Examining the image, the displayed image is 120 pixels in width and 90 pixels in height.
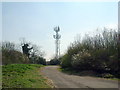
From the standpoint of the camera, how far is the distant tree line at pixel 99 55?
2892 cm

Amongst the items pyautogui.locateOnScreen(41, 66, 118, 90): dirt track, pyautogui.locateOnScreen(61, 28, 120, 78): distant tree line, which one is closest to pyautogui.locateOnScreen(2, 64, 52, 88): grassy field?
pyautogui.locateOnScreen(41, 66, 118, 90): dirt track

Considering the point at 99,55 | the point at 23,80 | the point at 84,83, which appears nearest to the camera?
the point at 23,80

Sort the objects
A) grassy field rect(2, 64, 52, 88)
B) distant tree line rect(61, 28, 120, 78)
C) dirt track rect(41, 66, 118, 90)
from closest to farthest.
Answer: grassy field rect(2, 64, 52, 88), dirt track rect(41, 66, 118, 90), distant tree line rect(61, 28, 120, 78)

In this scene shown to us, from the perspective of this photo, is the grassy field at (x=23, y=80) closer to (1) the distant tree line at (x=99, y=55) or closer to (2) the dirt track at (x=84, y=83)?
(2) the dirt track at (x=84, y=83)

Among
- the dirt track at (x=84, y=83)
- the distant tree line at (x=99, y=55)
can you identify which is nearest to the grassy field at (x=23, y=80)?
the dirt track at (x=84, y=83)

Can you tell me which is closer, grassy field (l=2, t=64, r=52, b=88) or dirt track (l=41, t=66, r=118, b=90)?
grassy field (l=2, t=64, r=52, b=88)

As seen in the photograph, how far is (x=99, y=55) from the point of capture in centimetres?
→ 3403

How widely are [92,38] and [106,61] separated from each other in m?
14.4

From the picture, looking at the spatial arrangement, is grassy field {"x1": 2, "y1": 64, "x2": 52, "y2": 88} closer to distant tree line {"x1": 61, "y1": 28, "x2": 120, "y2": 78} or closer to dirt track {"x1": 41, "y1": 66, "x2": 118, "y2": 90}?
dirt track {"x1": 41, "y1": 66, "x2": 118, "y2": 90}

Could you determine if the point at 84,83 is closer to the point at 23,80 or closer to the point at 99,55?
the point at 23,80

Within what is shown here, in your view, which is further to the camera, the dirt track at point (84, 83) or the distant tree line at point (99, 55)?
the distant tree line at point (99, 55)

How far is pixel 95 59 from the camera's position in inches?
1355

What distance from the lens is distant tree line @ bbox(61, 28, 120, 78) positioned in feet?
94.9

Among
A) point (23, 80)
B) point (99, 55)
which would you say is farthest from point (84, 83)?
point (99, 55)
